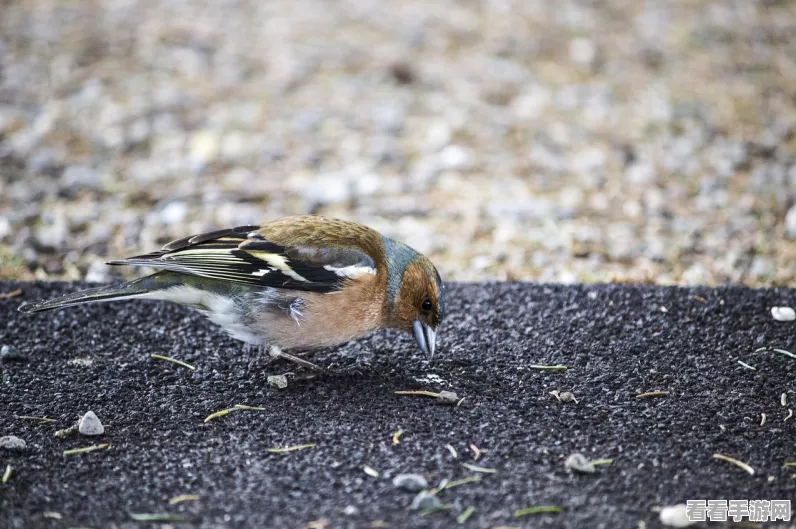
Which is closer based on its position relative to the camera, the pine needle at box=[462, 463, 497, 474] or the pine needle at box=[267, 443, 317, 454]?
the pine needle at box=[462, 463, 497, 474]

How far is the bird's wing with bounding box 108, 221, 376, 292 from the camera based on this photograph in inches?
177

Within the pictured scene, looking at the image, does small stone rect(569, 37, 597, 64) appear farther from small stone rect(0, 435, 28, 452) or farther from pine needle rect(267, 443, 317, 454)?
small stone rect(0, 435, 28, 452)

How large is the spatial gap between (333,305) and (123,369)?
1170mm

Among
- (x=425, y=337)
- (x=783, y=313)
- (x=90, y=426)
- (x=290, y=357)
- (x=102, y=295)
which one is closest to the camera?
(x=90, y=426)

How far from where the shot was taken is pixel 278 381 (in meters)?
4.49

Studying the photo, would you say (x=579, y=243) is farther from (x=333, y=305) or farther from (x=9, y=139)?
(x=9, y=139)

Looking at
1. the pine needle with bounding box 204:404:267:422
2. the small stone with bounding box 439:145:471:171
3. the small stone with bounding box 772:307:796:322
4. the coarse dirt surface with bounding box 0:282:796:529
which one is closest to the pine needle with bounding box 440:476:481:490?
the coarse dirt surface with bounding box 0:282:796:529

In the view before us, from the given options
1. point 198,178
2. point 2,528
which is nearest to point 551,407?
point 2,528

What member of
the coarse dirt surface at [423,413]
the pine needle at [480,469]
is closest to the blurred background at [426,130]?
the coarse dirt surface at [423,413]

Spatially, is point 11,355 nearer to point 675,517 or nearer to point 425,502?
point 425,502

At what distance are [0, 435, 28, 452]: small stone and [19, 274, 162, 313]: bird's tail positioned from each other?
748 mm

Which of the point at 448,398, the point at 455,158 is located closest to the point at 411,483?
the point at 448,398

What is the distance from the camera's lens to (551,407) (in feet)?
13.8

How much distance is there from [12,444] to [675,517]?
2.78m
